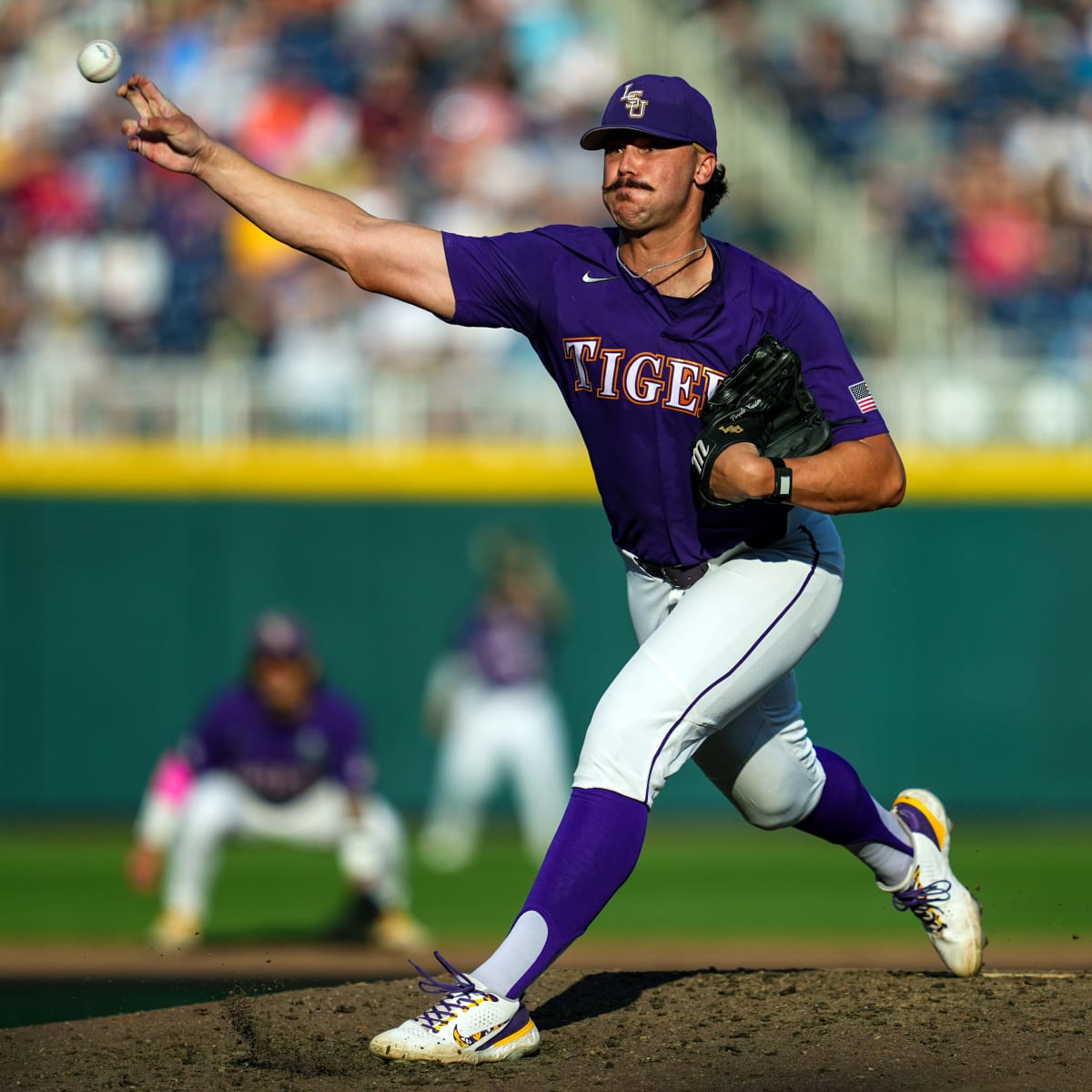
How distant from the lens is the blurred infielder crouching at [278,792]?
829 centimetres

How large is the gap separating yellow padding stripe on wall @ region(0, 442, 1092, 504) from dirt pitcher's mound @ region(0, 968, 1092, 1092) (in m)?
6.88

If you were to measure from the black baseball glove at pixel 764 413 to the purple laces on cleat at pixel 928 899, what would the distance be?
4.68 feet

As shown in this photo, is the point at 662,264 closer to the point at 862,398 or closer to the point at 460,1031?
the point at 862,398

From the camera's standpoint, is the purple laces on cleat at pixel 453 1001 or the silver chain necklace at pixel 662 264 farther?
the silver chain necklace at pixel 662 264

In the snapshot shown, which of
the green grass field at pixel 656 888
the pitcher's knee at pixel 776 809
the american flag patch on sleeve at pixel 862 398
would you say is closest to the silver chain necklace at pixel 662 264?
the american flag patch on sleeve at pixel 862 398

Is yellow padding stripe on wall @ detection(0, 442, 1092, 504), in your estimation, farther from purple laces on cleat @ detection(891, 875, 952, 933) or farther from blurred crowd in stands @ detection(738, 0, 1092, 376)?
purple laces on cleat @ detection(891, 875, 952, 933)

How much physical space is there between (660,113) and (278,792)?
216 inches

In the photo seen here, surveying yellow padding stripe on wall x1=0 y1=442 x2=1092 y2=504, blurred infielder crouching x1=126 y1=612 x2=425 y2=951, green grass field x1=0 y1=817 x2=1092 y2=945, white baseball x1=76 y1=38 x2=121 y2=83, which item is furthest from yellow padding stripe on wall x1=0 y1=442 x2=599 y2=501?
white baseball x1=76 y1=38 x2=121 y2=83

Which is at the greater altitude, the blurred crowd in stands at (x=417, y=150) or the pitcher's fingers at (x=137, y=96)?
the blurred crowd in stands at (x=417, y=150)

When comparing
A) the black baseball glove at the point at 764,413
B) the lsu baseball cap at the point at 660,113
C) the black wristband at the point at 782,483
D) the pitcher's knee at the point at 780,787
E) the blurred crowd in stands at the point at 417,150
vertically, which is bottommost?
the pitcher's knee at the point at 780,787

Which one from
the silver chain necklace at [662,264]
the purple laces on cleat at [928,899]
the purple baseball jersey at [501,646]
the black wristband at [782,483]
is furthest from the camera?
the purple baseball jersey at [501,646]

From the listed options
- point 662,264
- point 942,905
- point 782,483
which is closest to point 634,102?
point 662,264

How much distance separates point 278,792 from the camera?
876 centimetres

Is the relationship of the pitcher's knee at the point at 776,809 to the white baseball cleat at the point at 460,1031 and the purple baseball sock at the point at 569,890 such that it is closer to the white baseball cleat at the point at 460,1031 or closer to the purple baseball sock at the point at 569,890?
the purple baseball sock at the point at 569,890
